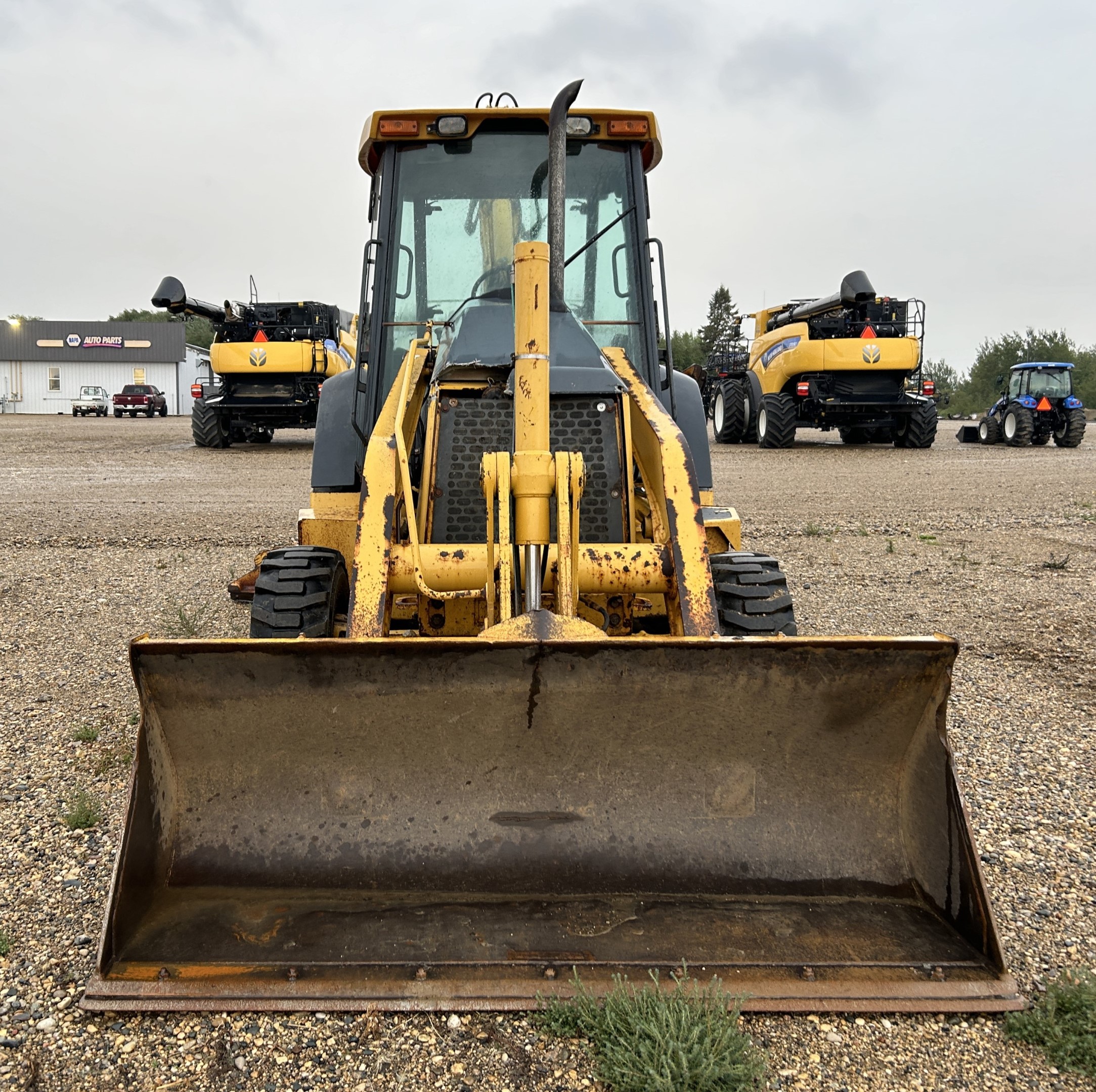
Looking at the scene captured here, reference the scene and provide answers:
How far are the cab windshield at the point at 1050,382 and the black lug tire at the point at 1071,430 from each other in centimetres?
58

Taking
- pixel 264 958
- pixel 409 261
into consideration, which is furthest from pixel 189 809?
pixel 409 261

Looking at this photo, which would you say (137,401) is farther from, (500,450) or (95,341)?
(500,450)

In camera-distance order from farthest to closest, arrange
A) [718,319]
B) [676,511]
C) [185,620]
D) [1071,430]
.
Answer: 1. [718,319]
2. [1071,430]
3. [185,620]
4. [676,511]

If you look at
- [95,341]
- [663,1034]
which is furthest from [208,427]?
[95,341]

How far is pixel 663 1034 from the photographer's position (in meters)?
2.21

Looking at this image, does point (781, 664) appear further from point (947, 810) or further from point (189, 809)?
point (189, 809)

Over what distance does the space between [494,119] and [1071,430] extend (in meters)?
23.2

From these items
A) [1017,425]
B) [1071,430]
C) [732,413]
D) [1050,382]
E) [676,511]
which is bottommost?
[676,511]

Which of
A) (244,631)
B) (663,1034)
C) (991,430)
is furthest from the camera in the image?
(991,430)

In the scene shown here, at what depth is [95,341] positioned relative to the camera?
192 ft

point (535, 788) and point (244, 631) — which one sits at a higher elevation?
point (535, 788)

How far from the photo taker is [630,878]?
2760 millimetres

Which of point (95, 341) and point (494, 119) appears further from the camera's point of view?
point (95, 341)

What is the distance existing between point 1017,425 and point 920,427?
5128mm
